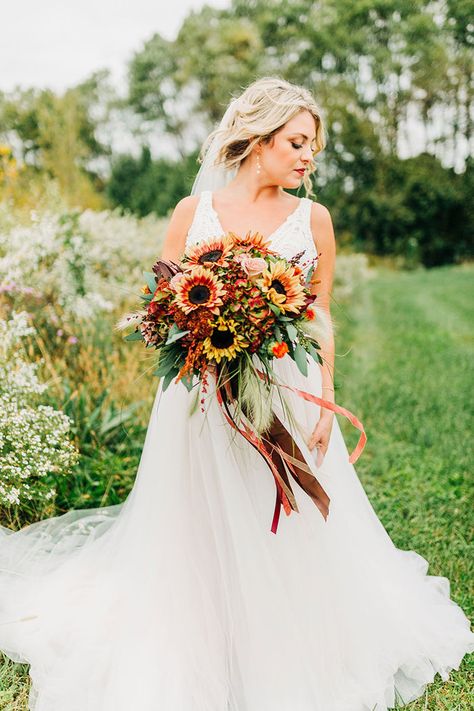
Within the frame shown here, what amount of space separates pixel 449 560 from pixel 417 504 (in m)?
0.78

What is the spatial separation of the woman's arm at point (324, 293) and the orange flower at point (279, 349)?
57cm

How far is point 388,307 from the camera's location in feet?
47.0

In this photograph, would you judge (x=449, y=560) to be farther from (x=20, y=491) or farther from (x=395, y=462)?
(x=20, y=491)

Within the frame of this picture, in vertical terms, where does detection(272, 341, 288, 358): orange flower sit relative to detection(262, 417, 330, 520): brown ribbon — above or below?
above

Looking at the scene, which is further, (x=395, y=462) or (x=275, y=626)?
(x=395, y=462)

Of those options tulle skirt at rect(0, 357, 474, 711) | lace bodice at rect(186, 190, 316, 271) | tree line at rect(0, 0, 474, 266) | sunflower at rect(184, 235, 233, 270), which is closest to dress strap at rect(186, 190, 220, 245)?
lace bodice at rect(186, 190, 316, 271)

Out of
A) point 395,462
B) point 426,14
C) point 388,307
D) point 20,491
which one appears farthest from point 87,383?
point 426,14

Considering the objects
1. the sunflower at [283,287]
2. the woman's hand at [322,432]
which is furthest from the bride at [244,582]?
the sunflower at [283,287]

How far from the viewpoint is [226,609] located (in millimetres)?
2762

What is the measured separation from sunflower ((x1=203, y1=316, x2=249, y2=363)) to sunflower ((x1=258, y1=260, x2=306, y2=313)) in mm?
167

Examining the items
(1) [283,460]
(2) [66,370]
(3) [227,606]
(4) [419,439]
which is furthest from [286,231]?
(4) [419,439]

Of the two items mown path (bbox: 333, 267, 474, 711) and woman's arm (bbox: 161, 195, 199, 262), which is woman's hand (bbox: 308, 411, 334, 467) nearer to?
mown path (bbox: 333, 267, 474, 711)

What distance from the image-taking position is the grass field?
3.52 meters

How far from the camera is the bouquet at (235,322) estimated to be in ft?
7.33
